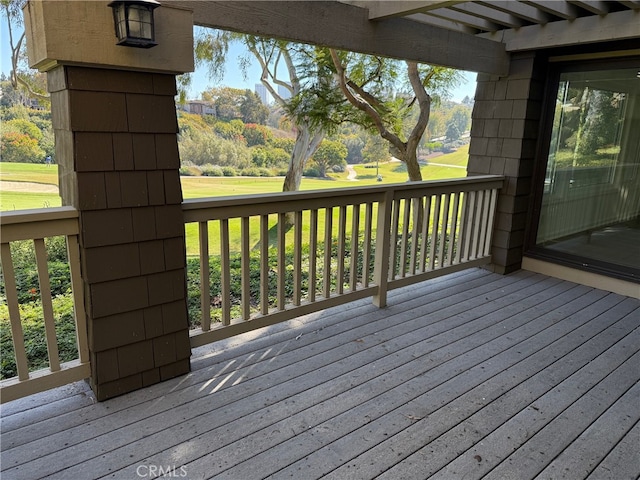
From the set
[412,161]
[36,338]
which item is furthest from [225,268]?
[412,161]

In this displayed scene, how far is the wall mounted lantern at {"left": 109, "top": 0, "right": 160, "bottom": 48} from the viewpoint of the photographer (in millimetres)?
1663

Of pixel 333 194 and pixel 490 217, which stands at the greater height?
pixel 333 194

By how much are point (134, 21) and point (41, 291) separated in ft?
3.95

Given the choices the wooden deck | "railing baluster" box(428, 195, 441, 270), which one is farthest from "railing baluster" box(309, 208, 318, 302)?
"railing baluster" box(428, 195, 441, 270)

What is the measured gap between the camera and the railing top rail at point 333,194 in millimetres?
2244

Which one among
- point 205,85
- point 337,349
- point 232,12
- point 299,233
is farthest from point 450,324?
point 205,85

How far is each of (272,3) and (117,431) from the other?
7.35 feet

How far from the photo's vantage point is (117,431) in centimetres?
185

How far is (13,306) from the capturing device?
183cm

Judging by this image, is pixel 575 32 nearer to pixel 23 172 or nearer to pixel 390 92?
pixel 390 92

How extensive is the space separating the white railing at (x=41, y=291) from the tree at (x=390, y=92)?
5494 millimetres

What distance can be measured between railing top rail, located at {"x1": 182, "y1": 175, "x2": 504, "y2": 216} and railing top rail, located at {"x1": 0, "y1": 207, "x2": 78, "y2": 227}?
51cm

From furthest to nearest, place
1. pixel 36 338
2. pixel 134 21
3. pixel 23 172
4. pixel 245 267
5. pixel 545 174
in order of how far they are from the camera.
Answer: pixel 23 172 → pixel 545 174 → pixel 36 338 → pixel 245 267 → pixel 134 21

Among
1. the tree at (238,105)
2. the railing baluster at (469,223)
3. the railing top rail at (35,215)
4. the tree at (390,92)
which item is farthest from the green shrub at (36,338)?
the tree at (238,105)
